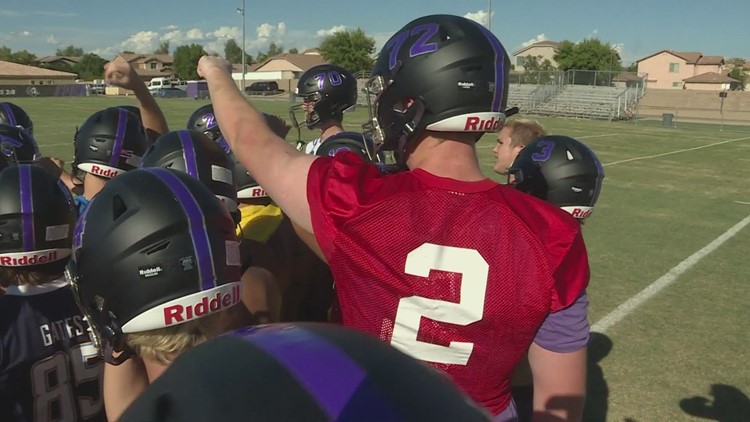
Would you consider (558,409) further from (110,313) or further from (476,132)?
(110,313)

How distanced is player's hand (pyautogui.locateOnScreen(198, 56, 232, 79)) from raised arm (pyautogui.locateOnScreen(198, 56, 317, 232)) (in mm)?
251

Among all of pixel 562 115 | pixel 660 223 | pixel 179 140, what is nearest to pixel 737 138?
pixel 562 115

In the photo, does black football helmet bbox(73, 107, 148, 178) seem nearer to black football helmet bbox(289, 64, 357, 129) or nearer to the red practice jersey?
black football helmet bbox(289, 64, 357, 129)

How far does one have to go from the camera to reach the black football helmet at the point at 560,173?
4320 millimetres

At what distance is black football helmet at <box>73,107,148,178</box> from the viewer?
14.7 feet

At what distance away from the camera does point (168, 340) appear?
2104mm

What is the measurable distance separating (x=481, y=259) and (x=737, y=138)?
3595cm

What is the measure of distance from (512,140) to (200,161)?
9.33 ft

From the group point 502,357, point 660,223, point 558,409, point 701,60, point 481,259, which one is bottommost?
point 660,223

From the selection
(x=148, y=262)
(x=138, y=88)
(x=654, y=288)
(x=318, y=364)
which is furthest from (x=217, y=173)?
(x=654, y=288)

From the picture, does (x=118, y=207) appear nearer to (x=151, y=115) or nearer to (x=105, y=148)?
(x=105, y=148)

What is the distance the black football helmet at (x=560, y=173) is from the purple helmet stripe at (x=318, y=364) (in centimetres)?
347

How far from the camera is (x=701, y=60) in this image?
115m

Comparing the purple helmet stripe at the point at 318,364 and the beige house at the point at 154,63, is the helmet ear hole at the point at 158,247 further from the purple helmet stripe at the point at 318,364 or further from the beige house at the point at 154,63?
the beige house at the point at 154,63
